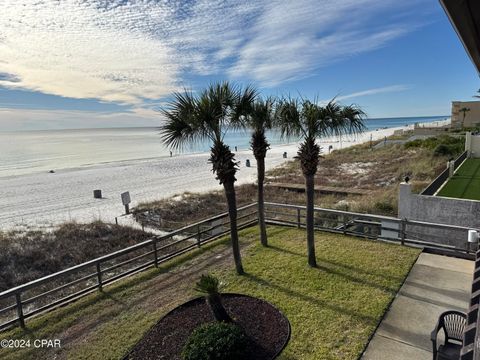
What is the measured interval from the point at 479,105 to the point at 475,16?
9730 cm

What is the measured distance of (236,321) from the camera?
5.36 meters

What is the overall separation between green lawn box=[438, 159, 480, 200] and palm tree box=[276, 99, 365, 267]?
301 inches

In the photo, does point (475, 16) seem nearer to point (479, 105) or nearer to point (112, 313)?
point (112, 313)

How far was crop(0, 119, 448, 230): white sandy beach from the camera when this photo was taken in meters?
17.0

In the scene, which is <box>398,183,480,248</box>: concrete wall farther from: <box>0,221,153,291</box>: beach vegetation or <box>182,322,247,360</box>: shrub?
<box>0,221,153,291</box>: beach vegetation

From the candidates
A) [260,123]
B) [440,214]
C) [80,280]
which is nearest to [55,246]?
[80,280]

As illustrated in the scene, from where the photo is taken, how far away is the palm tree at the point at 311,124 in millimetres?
6797

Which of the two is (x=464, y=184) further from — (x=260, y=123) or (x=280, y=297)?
(x=280, y=297)

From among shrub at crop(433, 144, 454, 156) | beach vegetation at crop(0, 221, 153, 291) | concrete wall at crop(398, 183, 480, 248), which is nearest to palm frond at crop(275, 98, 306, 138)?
concrete wall at crop(398, 183, 480, 248)

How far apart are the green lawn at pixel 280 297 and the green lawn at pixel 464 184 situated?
5.80 m

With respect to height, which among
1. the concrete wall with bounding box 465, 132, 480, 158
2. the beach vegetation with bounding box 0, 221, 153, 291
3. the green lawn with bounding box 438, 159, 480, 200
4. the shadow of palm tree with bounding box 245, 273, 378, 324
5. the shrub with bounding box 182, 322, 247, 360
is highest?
the concrete wall with bounding box 465, 132, 480, 158

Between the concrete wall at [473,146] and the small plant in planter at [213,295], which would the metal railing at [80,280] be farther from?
the concrete wall at [473,146]

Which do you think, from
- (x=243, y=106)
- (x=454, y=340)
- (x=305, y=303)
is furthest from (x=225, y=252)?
(x=454, y=340)

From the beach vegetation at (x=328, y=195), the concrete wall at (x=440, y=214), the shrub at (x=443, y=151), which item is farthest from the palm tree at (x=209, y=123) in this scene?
the shrub at (x=443, y=151)
